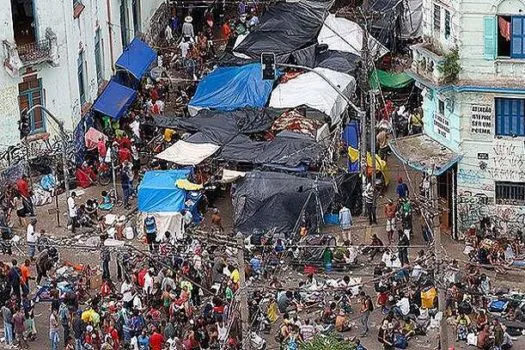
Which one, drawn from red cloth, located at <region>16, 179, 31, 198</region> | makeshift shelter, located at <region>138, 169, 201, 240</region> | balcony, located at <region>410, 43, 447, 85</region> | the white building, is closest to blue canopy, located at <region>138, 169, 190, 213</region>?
makeshift shelter, located at <region>138, 169, 201, 240</region>

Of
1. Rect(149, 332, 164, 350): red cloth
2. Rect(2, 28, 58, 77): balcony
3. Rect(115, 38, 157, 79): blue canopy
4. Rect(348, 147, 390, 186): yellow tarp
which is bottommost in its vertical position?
Rect(149, 332, 164, 350): red cloth

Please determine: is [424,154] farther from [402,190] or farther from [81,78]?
[81,78]

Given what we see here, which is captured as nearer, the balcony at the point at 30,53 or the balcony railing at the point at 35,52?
the balcony at the point at 30,53

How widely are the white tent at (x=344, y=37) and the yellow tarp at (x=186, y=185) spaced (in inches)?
588

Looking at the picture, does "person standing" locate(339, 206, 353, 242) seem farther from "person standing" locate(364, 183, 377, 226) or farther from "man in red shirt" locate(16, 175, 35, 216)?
"man in red shirt" locate(16, 175, 35, 216)

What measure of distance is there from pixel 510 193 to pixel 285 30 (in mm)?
19492

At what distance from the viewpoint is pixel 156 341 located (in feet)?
178

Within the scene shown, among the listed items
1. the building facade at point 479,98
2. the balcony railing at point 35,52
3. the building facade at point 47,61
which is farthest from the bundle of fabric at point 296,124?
the balcony railing at point 35,52

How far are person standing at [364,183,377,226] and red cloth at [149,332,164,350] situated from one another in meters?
13.8

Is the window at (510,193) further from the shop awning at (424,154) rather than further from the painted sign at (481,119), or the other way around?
the painted sign at (481,119)

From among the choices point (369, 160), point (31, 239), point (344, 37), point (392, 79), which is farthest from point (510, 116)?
point (31, 239)

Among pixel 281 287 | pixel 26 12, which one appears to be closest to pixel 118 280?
pixel 281 287

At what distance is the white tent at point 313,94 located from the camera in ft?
230

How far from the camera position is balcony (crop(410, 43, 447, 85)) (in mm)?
62125
